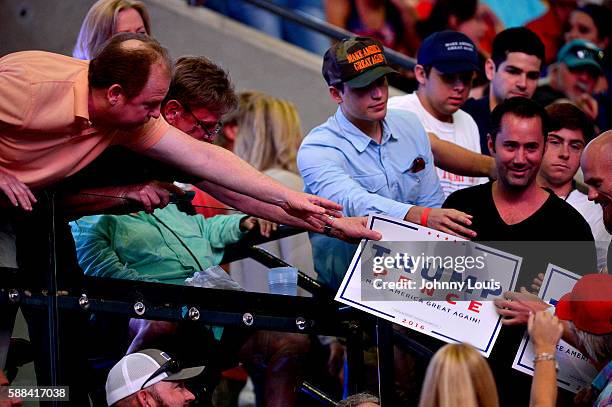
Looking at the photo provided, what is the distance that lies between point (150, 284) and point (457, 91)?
2.31m

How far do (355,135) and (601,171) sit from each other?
1.02m

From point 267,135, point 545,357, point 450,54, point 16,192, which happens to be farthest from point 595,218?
point 16,192

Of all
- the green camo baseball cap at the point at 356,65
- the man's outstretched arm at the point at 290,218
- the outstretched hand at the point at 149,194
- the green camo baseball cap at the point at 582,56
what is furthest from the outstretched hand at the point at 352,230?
the green camo baseball cap at the point at 582,56

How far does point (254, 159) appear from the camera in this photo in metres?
6.60

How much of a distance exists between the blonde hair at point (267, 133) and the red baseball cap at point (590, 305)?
A: 2344 mm

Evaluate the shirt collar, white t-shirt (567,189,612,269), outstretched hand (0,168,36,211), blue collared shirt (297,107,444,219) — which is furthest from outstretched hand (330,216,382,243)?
outstretched hand (0,168,36,211)

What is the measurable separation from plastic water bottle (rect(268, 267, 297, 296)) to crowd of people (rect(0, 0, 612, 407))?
48mm

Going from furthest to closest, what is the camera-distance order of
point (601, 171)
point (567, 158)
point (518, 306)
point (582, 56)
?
point (582, 56) → point (567, 158) → point (601, 171) → point (518, 306)

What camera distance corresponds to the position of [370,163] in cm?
528

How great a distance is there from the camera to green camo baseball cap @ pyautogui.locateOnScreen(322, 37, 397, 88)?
5305 mm

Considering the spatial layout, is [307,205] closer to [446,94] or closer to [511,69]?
[446,94]

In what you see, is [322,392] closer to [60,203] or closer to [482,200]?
[482,200]

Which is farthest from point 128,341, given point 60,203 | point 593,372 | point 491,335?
point 593,372

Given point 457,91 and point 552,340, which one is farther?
point 457,91
